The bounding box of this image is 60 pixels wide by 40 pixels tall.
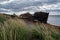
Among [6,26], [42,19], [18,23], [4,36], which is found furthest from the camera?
[42,19]

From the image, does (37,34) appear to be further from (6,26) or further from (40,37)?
(6,26)

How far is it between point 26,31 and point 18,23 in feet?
2.46

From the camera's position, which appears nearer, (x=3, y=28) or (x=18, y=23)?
(x=3, y=28)

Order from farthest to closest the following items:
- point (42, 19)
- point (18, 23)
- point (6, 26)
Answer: point (42, 19)
point (18, 23)
point (6, 26)

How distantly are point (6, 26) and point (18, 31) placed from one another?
0.54m

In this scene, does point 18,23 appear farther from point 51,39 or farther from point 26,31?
point 51,39

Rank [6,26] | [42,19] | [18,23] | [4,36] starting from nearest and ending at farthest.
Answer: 1. [4,36]
2. [6,26]
3. [18,23]
4. [42,19]

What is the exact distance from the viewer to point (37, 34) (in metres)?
11.5

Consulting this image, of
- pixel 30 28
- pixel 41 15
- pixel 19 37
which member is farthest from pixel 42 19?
pixel 19 37

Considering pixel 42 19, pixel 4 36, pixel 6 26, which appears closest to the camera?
pixel 4 36

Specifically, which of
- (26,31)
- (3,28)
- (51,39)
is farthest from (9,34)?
(51,39)

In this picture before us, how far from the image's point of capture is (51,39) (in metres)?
11.4

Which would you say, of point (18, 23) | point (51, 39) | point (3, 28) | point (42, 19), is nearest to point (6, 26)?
point (3, 28)

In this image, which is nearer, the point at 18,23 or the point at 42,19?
the point at 18,23
